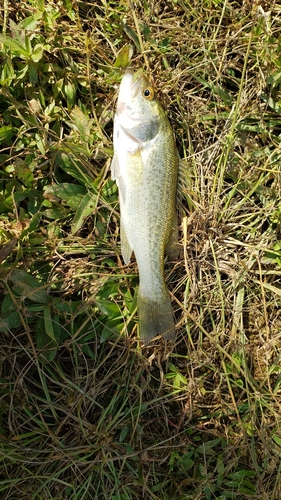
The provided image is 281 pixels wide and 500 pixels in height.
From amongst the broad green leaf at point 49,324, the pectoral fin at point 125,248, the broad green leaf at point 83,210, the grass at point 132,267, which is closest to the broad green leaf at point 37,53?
the grass at point 132,267

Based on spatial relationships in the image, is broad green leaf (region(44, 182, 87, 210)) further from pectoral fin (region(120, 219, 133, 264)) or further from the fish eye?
the fish eye

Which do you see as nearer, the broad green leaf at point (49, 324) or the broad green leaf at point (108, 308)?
the broad green leaf at point (49, 324)

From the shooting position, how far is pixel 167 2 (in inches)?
106

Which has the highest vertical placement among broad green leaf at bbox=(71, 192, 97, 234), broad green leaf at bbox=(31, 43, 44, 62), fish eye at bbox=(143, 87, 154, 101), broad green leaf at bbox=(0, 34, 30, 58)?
broad green leaf at bbox=(0, 34, 30, 58)

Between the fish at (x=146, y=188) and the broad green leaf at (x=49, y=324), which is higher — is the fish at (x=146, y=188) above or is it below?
above

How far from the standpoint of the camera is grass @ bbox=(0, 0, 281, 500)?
244cm

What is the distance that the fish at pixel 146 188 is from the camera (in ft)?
7.52

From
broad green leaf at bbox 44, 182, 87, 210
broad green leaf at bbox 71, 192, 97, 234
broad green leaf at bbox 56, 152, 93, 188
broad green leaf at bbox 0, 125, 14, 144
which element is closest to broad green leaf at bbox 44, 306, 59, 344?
broad green leaf at bbox 71, 192, 97, 234

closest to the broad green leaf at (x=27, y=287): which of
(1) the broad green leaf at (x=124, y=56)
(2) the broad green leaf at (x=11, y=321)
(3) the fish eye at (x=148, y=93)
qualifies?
(2) the broad green leaf at (x=11, y=321)

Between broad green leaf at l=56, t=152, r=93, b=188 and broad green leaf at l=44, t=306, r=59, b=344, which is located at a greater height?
broad green leaf at l=56, t=152, r=93, b=188

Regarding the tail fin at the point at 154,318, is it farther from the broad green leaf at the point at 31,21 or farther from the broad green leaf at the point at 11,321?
the broad green leaf at the point at 31,21

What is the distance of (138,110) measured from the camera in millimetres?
2285

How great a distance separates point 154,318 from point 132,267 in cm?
33

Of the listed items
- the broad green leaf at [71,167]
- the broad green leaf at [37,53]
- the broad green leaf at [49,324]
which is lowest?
the broad green leaf at [49,324]
